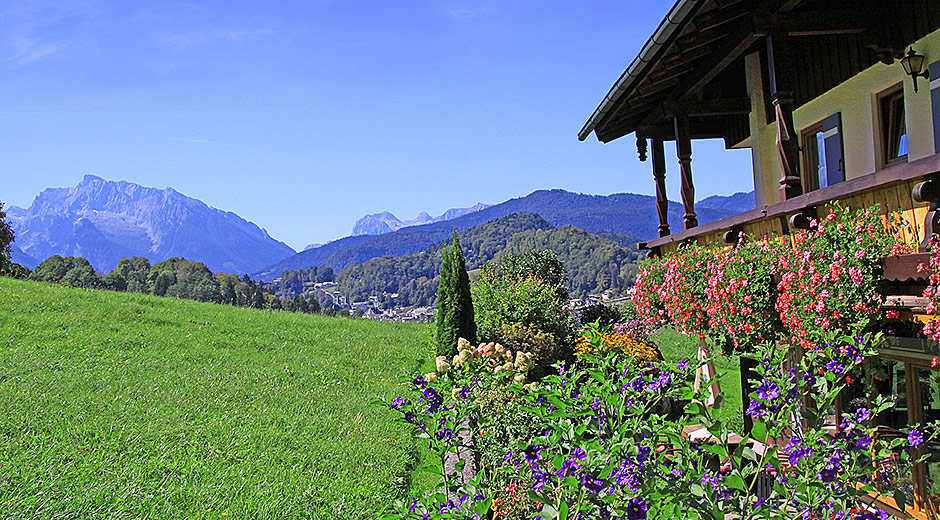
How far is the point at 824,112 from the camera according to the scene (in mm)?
7262

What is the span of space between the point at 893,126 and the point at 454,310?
8.31 m

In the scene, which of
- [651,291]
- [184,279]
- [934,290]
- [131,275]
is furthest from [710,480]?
[131,275]

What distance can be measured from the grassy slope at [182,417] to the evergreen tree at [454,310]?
89 cm

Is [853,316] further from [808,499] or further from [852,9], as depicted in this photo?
[852,9]

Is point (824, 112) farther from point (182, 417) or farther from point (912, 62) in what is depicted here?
point (182, 417)

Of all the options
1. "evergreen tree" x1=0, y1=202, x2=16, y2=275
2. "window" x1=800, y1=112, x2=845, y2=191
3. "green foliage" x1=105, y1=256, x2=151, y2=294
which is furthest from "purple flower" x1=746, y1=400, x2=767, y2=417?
"green foliage" x1=105, y1=256, x2=151, y2=294

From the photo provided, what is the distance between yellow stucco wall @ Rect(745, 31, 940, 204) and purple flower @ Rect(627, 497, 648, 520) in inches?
191

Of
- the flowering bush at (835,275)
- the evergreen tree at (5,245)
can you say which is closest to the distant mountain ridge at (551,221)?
the evergreen tree at (5,245)

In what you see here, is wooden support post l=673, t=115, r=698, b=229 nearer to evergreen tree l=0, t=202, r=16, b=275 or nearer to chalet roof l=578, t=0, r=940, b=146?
chalet roof l=578, t=0, r=940, b=146

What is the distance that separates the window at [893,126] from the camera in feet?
20.3

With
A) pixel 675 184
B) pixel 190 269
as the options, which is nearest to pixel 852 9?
pixel 675 184

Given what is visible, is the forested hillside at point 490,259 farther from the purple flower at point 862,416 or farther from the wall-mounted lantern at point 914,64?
the purple flower at point 862,416

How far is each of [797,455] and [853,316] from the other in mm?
1658

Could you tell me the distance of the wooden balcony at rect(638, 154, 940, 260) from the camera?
324 cm
